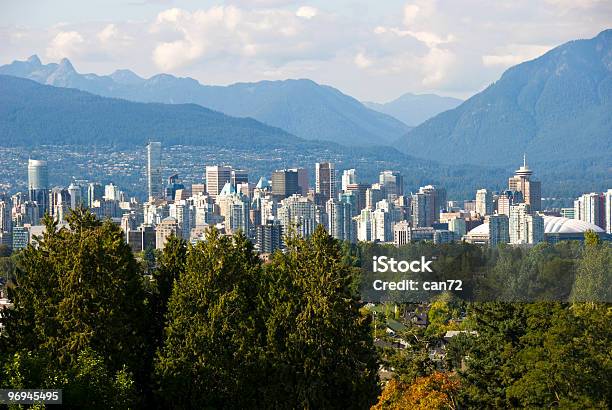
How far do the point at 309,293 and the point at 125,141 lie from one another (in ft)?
362

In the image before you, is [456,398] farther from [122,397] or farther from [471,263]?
[122,397]

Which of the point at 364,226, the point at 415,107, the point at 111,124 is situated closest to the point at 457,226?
the point at 364,226

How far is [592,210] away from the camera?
7100 centimetres

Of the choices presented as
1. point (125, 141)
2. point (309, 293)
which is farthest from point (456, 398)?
point (125, 141)

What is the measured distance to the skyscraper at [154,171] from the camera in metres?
99.7

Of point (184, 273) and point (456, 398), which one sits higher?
point (184, 273)

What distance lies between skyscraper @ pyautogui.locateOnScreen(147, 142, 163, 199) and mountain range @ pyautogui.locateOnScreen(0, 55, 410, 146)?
37.2 meters

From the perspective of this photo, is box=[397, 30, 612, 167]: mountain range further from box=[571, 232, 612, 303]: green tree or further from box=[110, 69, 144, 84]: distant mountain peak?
box=[571, 232, 612, 303]: green tree

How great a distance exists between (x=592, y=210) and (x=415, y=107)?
11437cm

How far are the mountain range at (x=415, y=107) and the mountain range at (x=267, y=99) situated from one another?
14.0 metres

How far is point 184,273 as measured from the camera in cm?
927

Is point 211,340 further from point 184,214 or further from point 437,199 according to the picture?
point 437,199

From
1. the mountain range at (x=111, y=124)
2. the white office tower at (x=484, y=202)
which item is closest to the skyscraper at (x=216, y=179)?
the white office tower at (x=484, y=202)

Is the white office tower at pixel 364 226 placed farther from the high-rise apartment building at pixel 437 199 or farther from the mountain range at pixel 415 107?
the mountain range at pixel 415 107
